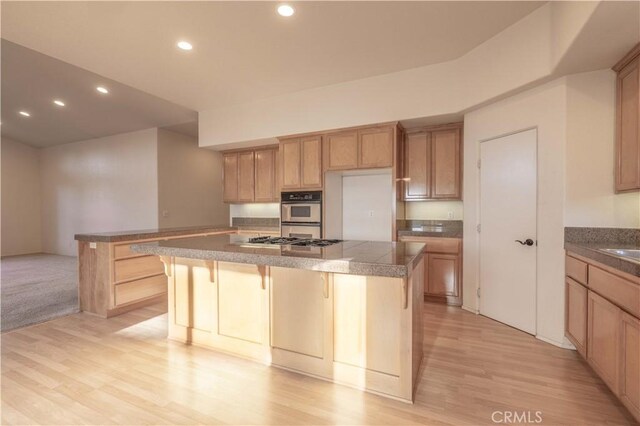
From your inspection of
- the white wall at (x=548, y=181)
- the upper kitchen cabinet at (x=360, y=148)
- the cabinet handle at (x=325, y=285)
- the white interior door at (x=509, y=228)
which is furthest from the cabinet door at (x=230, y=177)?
the white wall at (x=548, y=181)

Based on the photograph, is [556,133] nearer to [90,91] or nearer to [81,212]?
[90,91]

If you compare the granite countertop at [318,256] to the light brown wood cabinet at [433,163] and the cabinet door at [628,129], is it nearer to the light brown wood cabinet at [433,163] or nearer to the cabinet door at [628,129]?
the cabinet door at [628,129]

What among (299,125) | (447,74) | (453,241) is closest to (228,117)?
(299,125)

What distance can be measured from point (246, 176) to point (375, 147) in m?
2.66

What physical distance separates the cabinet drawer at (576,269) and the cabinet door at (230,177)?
4.87 metres

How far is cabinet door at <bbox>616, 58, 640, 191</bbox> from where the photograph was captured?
7.12 ft

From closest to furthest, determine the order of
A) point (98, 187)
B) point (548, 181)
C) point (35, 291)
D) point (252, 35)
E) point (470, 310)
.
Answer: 1. point (548, 181)
2. point (252, 35)
3. point (470, 310)
4. point (35, 291)
5. point (98, 187)

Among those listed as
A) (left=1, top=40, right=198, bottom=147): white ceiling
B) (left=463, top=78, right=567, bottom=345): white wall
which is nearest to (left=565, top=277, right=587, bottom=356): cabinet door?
(left=463, top=78, right=567, bottom=345): white wall

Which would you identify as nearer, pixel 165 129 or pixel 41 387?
pixel 41 387

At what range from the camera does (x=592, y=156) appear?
8.27 ft

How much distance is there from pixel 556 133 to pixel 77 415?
4.22 metres

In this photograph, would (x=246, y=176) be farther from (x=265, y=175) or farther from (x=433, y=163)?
(x=433, y=163)

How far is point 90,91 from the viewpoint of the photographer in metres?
5.02

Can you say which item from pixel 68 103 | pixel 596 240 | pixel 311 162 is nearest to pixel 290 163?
pixel 311 162
